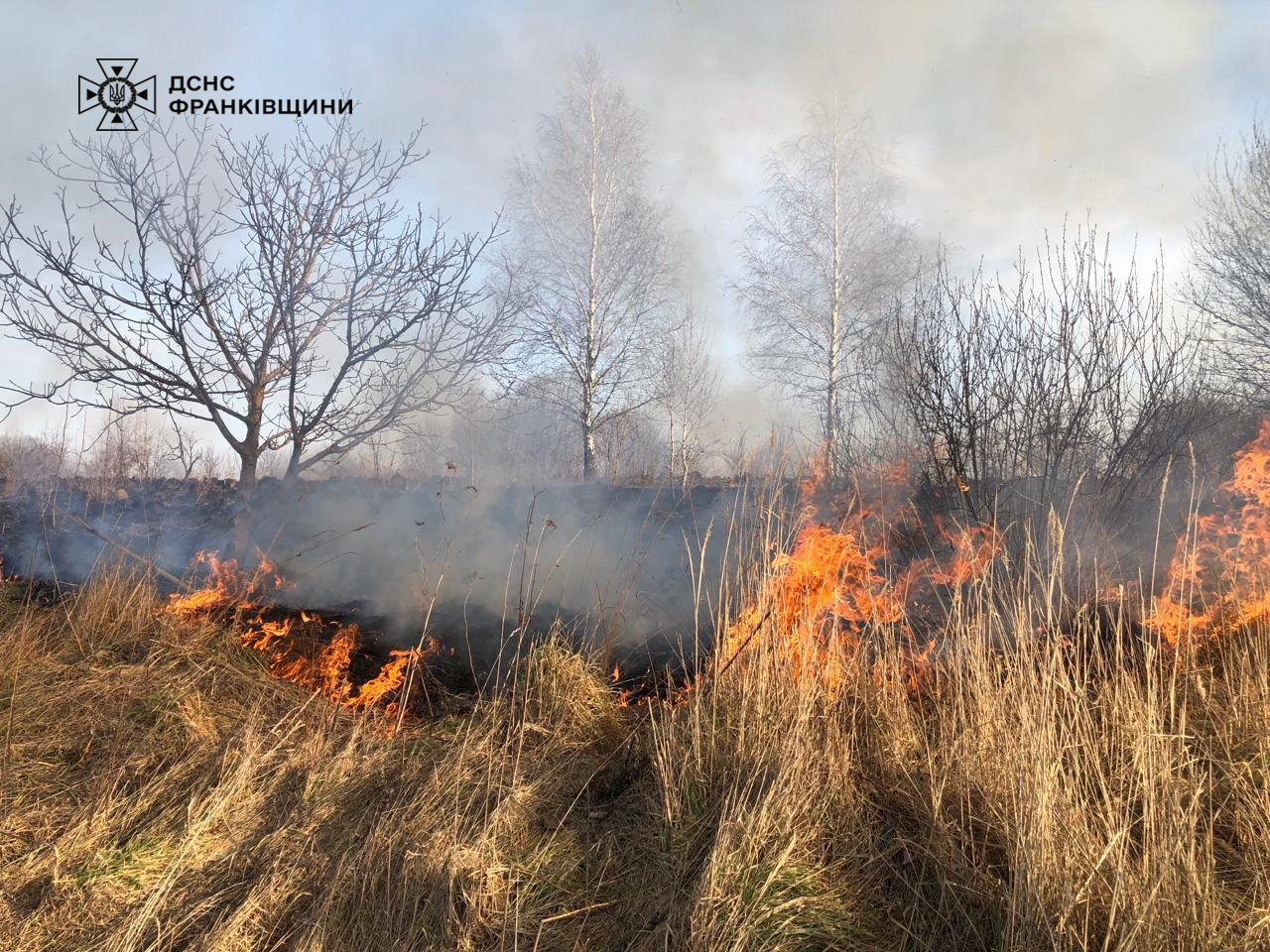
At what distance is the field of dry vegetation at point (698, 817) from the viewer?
2168 millimetres

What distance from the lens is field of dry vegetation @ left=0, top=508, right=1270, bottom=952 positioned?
2168 millimetres

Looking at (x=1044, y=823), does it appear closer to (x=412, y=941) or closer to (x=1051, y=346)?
(x=412, y=941)

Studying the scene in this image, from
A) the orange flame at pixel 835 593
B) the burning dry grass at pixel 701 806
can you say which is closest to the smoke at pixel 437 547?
the orange flame at pixel 835 593

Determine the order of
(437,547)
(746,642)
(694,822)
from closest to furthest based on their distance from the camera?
(694,822), (746,642), (437,547)

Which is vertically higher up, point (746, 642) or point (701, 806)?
point (746, 642)

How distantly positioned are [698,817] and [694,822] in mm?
32

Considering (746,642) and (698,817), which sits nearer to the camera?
(698,817)

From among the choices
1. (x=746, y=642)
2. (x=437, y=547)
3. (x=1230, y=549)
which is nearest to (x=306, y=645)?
(x=437, y=547)

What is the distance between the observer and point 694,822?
2709mm

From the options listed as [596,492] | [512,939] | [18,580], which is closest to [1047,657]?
[512,939]

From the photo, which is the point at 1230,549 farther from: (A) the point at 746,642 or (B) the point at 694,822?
(B) the point at 694,822

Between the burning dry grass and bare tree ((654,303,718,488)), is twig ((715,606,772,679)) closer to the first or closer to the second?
the burning dry grass

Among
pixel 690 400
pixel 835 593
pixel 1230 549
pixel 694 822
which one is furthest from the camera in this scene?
pixel 690 400

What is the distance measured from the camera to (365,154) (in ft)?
19.3
